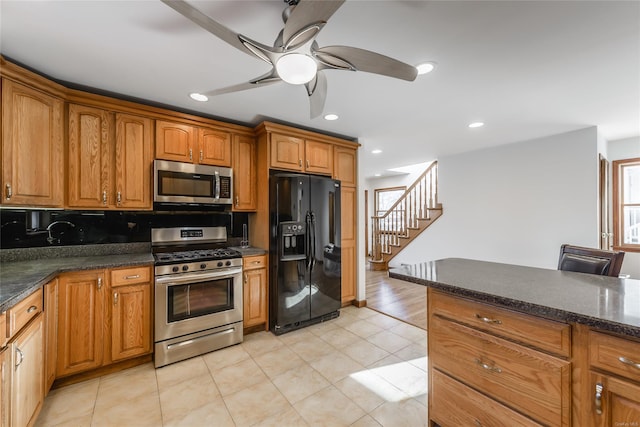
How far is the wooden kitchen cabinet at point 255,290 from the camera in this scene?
2.90m

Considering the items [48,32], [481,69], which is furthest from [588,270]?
[48,32]

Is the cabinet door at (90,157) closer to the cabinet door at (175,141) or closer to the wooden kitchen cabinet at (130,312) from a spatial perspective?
the cabinet door at (175,141)

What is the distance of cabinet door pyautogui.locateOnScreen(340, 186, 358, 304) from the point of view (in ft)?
12.2

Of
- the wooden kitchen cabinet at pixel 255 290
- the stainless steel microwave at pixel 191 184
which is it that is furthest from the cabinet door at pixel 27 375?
the wooden kitchen cabinet at pixel 255 290

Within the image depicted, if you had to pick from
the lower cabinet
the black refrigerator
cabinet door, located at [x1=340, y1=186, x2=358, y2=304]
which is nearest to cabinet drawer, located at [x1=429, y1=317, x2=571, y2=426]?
the black refrigerator

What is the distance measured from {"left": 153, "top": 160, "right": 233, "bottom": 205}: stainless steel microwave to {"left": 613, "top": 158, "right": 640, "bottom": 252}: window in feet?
18.3

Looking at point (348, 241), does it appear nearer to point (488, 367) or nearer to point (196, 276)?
point (196, 276)

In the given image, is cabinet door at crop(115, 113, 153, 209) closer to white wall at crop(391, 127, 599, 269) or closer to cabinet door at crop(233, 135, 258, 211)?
cabinet door at crop(233, 135, 258, 211)

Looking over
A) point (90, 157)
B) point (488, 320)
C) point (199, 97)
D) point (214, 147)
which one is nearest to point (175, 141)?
point (214, 147)

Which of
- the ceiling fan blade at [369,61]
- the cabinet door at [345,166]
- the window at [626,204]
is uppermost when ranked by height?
the ceiling fan blade at [369,61]

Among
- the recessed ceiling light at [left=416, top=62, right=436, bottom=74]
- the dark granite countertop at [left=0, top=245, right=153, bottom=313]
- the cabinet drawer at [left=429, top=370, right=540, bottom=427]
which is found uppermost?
the recessed ceiling light at [left=416, top=62, right=436, bottom=74]

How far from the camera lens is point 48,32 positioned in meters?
Answer: 1.62

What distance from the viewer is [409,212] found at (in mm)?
6348

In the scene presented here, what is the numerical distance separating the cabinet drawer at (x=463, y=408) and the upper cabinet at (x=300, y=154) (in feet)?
8.16
